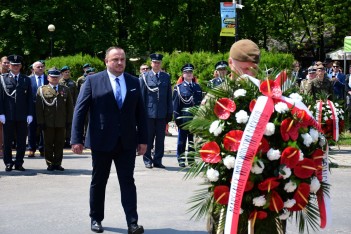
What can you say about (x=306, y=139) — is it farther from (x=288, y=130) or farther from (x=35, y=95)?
(x=35, y=95)

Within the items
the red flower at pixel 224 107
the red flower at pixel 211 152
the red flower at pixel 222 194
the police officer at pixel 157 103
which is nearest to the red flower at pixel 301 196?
the red flower at pixel 222 194

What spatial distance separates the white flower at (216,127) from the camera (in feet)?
15.9

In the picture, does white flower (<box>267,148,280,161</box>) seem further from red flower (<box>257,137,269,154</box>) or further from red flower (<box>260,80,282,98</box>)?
red flower (<box>260,80,282,98</box>)

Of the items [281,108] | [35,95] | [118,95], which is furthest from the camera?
[35,95]

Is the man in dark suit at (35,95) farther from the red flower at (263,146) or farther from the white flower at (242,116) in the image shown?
the red flower at (263,146)

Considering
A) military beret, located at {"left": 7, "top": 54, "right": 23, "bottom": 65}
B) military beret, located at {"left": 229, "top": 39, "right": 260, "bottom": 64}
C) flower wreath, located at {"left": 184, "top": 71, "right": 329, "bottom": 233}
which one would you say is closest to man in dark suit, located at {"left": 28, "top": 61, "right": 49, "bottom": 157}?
military beret, located at {"left": 7, "top": 54, "right": 23, "bottom": 65}

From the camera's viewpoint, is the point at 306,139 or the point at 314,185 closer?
the point at 306,139

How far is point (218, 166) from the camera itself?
16.0ft

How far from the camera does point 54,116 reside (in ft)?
44.8

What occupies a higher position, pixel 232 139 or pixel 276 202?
pixel 232 139

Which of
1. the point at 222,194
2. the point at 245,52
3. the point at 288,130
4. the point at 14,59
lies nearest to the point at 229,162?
the point at 222,194

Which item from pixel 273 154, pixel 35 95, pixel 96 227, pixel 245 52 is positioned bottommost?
pixel 96 227

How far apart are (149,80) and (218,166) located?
9.04 meters

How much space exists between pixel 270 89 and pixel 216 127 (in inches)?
17.8
